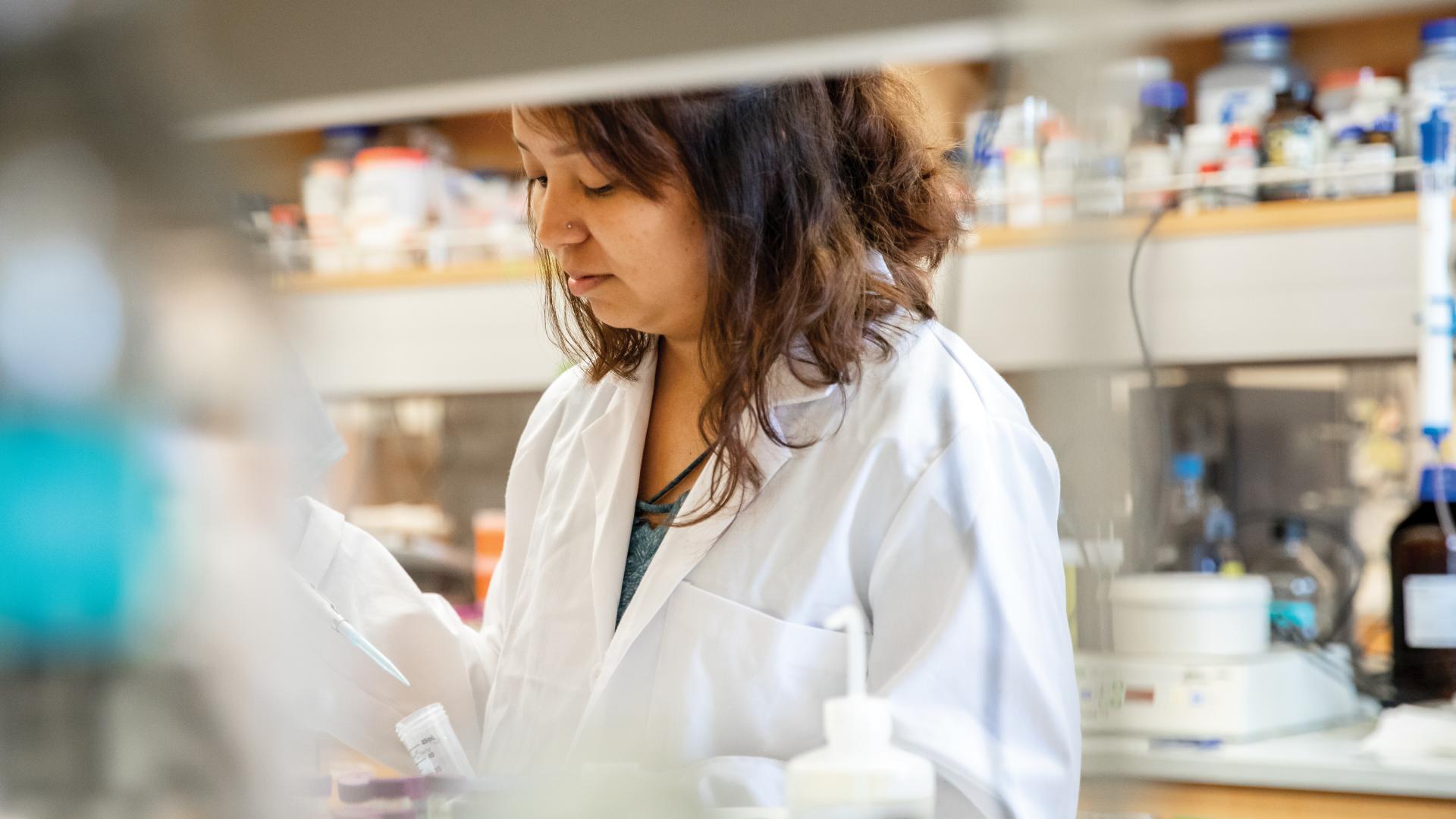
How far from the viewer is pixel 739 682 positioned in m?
0.88

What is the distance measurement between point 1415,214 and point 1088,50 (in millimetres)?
1873

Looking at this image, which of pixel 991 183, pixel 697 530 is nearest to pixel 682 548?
pixel 697 530

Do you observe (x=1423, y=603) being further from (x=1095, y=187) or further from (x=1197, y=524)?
(x=1095, y=187)

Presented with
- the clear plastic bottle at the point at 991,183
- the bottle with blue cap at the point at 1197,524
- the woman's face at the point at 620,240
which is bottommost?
the bottle with blue cap at the point at 1197,524

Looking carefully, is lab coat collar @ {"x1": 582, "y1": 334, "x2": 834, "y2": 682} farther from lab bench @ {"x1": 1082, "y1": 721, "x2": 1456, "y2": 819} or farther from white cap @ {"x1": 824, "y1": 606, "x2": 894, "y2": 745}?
lab bench @ {"x1": 1082, "y1": 721, "x2": 1456, "y2": 819}

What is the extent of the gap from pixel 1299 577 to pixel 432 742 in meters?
1.69

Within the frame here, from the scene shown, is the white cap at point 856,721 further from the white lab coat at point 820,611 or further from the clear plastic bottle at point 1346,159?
the clear plastic bottle at point 1346,159

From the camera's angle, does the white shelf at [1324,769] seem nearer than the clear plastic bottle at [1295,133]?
Yes

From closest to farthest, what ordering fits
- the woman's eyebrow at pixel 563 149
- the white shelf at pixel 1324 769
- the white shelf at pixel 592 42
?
1. the white shelf at pixel 592 42
2. the woman's eyebrow at pixel 563 149
3. the white shelf at pixel 1324 769

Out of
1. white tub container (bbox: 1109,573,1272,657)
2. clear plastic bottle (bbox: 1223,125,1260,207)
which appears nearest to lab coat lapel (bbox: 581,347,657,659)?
white tub container (bbox: 1109,573,1272,657)

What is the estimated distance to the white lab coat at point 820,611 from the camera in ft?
2.54

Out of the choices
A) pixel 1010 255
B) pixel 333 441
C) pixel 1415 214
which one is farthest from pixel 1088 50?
pixel 1415 214

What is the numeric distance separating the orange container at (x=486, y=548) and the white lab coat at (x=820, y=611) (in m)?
1.18

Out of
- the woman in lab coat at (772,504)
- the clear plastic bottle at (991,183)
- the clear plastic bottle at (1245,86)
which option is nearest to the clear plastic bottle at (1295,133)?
the clear plastic bottle at (1245,86)
